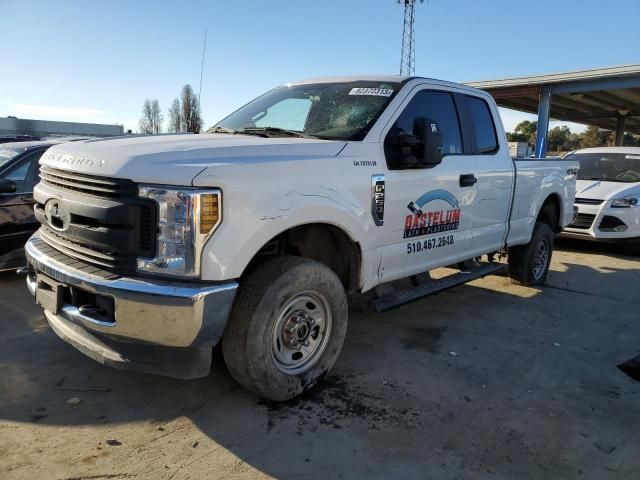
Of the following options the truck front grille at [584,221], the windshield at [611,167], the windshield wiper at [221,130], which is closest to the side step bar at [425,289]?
the windshield wiper at [221,130]

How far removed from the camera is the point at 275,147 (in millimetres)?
3258

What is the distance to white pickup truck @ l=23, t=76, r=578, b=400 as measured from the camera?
2.74 meters

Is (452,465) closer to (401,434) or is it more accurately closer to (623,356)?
(401,434)

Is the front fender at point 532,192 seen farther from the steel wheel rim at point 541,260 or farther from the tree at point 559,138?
the tree at point 559,138

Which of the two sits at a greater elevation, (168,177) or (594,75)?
(594,75)

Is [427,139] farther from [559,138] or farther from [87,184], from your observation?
[559,138]

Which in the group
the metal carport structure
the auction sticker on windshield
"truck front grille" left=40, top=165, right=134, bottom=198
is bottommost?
"truck front grille" left=40, top=165, right=134, bottom=198

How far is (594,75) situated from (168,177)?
50.2ft

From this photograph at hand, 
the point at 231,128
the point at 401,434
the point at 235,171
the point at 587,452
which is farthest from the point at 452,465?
the point at 231,128

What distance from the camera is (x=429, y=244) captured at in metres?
4.41

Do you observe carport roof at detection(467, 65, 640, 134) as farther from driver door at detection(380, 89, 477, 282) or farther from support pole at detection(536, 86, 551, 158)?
driver door at detection(380, 89, 477, 282)

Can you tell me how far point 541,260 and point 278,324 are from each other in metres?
4.68

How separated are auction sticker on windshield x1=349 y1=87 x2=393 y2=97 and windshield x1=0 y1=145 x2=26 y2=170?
159 inches

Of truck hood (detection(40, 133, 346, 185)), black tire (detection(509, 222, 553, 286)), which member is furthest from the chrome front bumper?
black tire (detection(509, 222, 553, 286))
